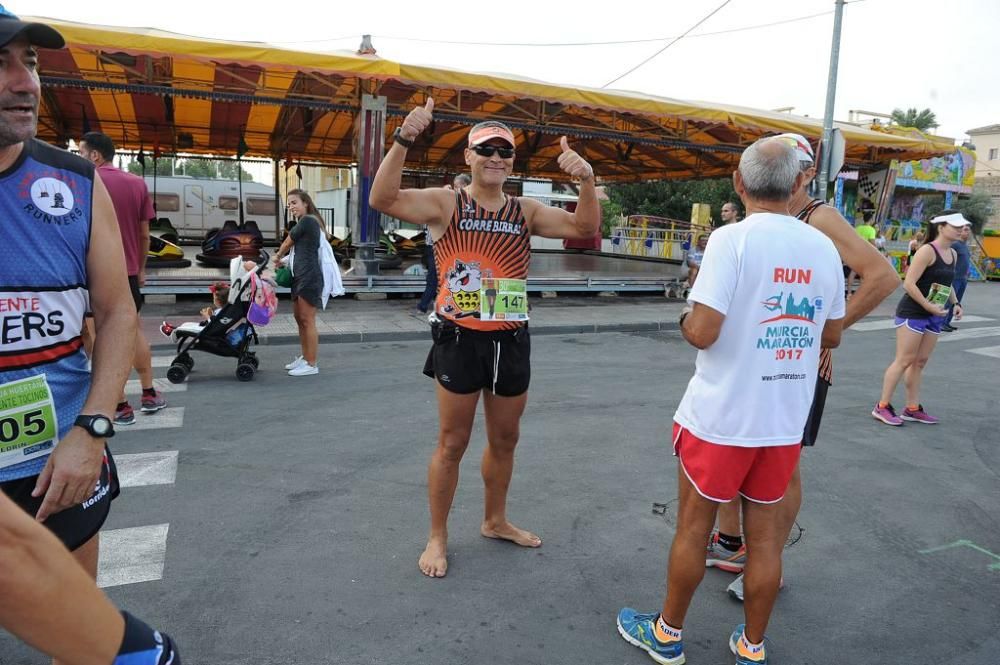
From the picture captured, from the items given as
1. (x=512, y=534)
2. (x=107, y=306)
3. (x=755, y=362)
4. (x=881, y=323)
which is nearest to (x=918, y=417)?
(x=512, y=534)

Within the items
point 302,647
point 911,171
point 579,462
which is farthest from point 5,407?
point 911,171

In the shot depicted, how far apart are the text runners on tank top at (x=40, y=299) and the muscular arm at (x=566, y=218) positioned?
2.08m

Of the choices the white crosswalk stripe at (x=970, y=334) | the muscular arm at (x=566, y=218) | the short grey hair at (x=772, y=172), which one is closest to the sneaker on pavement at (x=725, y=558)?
the muscular arm at (x=566, y=218)

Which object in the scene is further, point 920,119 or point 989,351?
point 920,119

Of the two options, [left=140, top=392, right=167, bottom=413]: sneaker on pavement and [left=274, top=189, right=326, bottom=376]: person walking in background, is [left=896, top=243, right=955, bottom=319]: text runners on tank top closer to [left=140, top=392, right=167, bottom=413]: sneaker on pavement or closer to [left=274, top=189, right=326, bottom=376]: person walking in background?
[left=274, top=189, right=326, bottom=376]: person walking in background

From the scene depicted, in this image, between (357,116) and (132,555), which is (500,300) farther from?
(357,116)

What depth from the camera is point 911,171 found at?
26.9 meters

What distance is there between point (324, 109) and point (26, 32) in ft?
41.3

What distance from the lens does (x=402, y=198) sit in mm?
3221

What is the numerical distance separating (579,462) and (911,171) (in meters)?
27.5

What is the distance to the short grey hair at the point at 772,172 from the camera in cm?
245

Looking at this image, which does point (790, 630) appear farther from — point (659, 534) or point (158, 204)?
point (158, 204)

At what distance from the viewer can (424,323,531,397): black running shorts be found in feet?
10.7

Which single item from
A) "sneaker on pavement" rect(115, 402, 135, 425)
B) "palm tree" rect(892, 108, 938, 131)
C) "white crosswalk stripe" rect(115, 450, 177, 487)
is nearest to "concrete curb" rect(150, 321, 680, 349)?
Answer: "sneaker on pavement" rect(115, 402, 135, 425)
